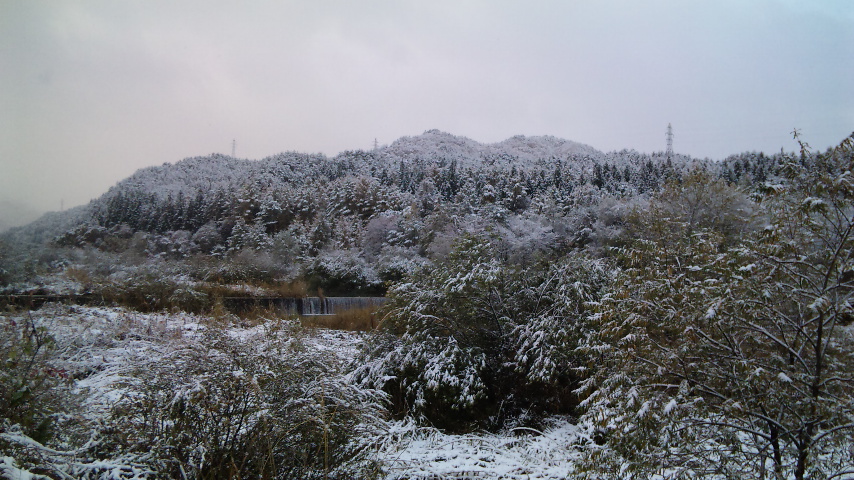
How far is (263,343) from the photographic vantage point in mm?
4062

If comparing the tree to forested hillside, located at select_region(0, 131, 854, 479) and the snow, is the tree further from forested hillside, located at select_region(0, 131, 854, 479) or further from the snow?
the snow

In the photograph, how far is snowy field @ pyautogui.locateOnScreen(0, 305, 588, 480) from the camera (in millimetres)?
2406

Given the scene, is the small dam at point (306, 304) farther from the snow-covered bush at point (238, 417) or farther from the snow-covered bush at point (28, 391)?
the snow-covered bush at point (238, 417)

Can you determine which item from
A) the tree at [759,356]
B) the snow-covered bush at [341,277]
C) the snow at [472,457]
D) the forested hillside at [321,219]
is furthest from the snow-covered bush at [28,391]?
the snow-covered bush at [341,277]

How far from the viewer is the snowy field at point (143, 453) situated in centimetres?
241

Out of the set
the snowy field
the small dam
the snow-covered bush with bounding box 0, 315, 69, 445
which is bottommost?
the small dam

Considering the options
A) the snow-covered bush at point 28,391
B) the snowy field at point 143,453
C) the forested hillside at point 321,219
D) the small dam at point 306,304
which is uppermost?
the forested hillside at point 321,219

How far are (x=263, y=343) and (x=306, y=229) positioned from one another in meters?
28.1

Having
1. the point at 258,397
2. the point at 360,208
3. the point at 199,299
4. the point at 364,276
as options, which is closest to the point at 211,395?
the point at 258,397

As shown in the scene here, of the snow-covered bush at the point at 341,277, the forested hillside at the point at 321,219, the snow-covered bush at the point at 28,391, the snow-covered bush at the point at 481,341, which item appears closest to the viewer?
the snow-covered bush at the point at 28,391

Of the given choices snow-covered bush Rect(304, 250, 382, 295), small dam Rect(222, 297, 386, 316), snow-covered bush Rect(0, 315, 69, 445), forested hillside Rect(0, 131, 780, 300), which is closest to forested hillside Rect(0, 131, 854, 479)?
snow-covered bush Rect(0, 315, 69, 445)

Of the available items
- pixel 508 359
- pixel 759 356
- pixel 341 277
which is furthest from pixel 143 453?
pixel 341 277

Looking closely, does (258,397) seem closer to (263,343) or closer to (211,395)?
(211,395)

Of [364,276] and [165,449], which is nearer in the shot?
[165,449]
